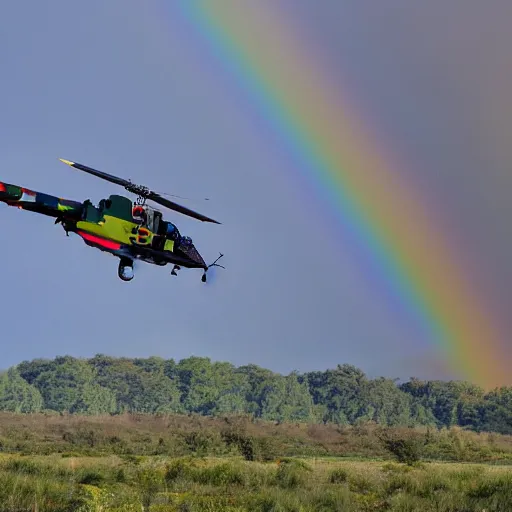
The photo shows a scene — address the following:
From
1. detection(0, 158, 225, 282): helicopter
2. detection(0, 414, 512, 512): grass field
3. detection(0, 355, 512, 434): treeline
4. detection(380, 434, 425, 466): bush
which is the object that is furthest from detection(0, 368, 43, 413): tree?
detection(0, 158, 225, 282): helicopter

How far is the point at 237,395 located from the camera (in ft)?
452

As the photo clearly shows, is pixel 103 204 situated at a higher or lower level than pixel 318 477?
higher

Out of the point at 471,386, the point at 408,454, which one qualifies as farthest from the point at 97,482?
the point at 471,386

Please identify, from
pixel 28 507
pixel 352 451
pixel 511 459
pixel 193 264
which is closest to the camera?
pixel 28 507

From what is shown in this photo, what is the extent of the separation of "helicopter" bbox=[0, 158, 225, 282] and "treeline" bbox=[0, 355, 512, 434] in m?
94.9

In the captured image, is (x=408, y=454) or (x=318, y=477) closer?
(x=318, y=477)

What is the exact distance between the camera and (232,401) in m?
134

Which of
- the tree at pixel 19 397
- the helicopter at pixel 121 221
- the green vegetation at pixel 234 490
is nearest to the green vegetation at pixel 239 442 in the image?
the green vegetation at pixel 234 490

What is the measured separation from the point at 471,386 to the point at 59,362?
3119 inches

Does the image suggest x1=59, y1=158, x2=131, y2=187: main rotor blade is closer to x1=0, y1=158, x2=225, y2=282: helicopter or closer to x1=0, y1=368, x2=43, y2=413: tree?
x1=0, y1=158, x2=225, y2=282: helicopter

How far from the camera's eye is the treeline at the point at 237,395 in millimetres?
129875

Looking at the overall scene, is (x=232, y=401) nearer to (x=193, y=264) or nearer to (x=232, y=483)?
(x=193, y=264)

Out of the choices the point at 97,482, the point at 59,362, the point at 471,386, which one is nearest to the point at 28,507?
the point at 97,482

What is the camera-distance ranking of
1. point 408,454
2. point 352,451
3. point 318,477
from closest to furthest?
point 318,477 < point 408,454 < point 352,451
